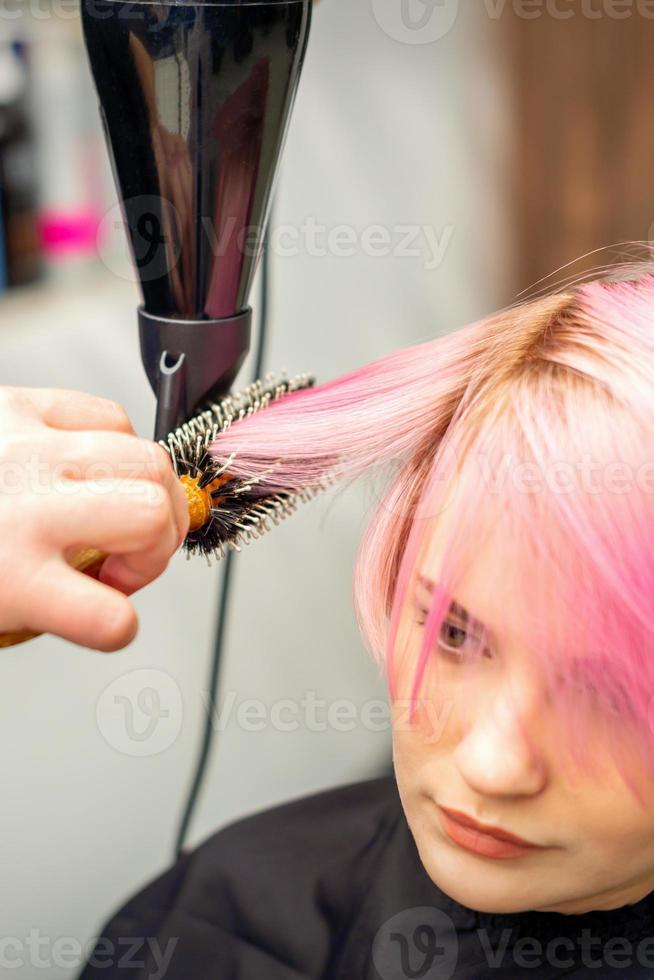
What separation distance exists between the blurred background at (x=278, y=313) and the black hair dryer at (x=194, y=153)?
0.52 feet

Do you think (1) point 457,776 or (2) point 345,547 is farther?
(2) point 345,547

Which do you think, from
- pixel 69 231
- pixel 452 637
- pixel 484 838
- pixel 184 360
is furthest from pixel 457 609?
pixel 69 231

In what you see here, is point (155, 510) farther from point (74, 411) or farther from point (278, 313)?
point (278, 313)

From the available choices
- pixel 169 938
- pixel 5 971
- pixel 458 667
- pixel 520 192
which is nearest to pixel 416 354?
pixel 458 667

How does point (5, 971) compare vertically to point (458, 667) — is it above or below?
below

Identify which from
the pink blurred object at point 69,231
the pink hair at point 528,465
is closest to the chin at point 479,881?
the pink hair at point 528,465

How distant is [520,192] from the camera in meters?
1.83

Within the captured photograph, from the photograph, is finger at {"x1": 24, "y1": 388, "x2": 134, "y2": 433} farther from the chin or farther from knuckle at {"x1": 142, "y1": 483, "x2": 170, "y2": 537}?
the chin

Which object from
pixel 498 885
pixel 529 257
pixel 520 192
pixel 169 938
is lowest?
pixel 169 938

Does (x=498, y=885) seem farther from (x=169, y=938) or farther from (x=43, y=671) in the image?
(x=43, y=671)

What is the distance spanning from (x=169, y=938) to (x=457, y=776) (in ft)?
1.43

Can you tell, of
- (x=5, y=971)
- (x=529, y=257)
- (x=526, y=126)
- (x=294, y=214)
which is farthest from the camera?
(x=529, y=257)

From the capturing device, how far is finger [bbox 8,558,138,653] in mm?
470

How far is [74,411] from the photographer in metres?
0.56
